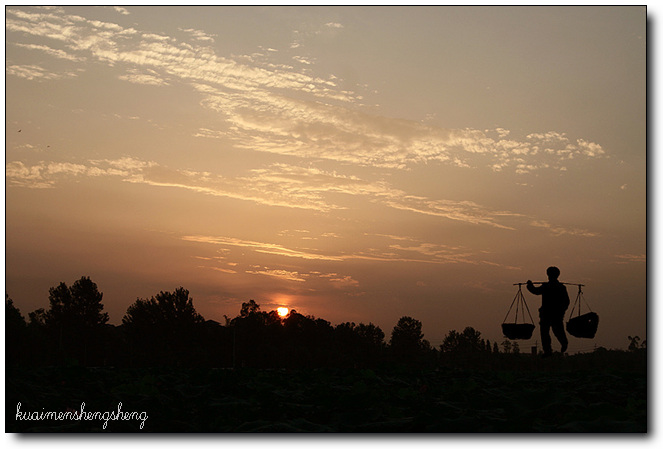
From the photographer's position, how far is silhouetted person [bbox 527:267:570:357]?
11438 millimetres

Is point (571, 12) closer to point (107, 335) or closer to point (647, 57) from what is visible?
point (647, 57)

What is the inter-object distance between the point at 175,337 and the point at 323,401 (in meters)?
62.2

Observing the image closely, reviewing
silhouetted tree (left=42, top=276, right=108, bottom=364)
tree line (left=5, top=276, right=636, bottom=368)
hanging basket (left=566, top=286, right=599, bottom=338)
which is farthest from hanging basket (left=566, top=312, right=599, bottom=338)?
silhouetted tree (left=42, top=276, right=108, bottom=364)

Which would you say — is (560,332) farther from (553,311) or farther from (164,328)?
(164,328)

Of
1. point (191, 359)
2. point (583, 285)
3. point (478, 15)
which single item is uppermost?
point (478, 15)

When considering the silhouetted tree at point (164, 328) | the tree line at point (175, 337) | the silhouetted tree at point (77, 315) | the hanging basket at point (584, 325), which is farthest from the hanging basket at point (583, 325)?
the silhouetted tree at point (77, 315)

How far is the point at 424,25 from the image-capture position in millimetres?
10461

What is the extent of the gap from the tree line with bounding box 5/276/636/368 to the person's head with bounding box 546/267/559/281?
2997cm

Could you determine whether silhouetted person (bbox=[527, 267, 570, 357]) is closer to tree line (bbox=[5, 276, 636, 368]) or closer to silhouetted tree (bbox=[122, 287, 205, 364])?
tree line (bbox=[5, 276, 636, 368])

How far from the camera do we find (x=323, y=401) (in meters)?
7.54

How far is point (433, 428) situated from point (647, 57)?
6.30 metres

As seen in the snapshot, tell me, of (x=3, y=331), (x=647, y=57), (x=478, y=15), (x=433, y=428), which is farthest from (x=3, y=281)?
(x=647, y=57)

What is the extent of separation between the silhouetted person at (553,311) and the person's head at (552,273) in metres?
0.04

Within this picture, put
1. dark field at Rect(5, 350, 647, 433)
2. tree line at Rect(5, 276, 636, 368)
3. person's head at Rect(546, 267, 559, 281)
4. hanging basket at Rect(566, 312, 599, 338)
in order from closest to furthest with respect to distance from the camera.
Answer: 1. dark field at Rect(5, 350, 647, 433)
2. hanging basket at Rect(566, 312, 599, 338)
3. person's head at Rect(546, 267, 559, 281)
4. tree line at Rect(5, 276, 636, 368)
